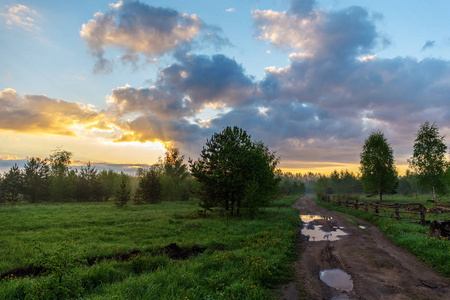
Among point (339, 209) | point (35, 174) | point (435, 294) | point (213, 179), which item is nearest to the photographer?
point (435, 294)

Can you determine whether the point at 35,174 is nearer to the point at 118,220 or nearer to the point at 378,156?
the point at 118,220

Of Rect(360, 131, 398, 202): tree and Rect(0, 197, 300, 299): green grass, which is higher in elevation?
Rect(360, 131, 398, 202): tree

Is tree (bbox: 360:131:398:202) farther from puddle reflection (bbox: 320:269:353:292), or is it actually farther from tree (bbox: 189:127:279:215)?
puddle reflection (bbox: 320:269:353:292)

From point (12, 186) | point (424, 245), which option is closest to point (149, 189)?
point (12, 186)

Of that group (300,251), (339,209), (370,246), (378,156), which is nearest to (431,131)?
(378,156)

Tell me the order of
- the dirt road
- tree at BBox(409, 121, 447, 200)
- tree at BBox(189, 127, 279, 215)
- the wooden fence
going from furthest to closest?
tree at BBox(409, 121, 447, 200) < tree at BBox(189, 127, 279, 215) < the wooden fence < the dirt road

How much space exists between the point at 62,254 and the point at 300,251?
11122 millimetres

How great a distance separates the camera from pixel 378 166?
45.5 meters

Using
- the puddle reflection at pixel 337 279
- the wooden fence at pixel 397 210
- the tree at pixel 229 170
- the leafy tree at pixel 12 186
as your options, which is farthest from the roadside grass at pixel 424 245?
the leafy tree at pixel 12 186

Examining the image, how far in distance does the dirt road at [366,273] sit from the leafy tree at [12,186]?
256ft

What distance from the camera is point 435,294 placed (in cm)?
682

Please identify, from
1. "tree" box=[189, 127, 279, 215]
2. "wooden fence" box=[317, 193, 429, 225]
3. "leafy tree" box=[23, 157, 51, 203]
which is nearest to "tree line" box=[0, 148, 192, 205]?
"leafy tree" box=[23, 157, 51, 203]

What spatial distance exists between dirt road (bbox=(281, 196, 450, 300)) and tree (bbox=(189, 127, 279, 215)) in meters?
12.7

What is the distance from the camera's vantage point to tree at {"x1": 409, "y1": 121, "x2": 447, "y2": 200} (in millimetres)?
40938
